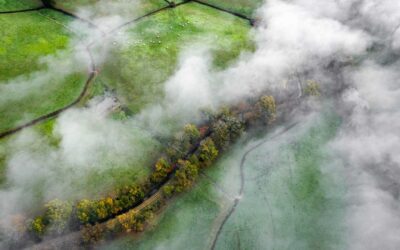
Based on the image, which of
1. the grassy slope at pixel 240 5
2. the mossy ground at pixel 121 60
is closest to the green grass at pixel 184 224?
the mossy ground at pixel 121 60

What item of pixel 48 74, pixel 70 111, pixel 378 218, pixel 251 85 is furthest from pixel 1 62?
pixel 378 218

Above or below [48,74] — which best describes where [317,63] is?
above

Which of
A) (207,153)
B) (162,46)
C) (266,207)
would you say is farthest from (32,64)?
(266,207)

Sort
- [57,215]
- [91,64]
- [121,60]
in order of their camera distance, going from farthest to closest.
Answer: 1. [121,60]
2. [91,64]
3. [57,215]

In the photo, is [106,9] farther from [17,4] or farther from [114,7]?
[17,4]

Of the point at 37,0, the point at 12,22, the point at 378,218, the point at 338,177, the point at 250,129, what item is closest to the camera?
the point at 378,218

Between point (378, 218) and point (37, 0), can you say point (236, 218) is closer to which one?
point (378, 218)

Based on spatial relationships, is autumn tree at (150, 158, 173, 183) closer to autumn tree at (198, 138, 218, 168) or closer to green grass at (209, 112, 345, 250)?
autumn tree at (198, 138, 218, 168)

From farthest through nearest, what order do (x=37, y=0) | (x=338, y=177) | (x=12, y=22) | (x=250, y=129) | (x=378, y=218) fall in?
(x=37, y=0)
(x=12, y=22)
(x=250, y=129)
(x=338, y=177)
(x=378, y=218)
